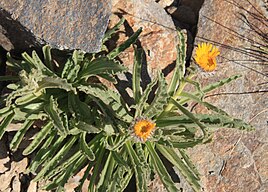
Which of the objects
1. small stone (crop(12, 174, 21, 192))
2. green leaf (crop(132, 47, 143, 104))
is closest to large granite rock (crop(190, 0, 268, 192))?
green leaf (crop(132, 47, 143, 104))

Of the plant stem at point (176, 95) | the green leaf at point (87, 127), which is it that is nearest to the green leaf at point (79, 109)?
the green leaf at point (87, 127)

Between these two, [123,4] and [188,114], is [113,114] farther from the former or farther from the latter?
[123,4]

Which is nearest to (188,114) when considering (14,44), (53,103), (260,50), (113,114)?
(113,114)

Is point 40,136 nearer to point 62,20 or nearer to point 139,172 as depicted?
point 139,172

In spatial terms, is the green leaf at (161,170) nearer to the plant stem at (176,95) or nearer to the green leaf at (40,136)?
the plant stem at (176,95)

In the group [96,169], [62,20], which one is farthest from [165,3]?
[96,169]

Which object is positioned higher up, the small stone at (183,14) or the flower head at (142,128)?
the small stone at (183,14)
